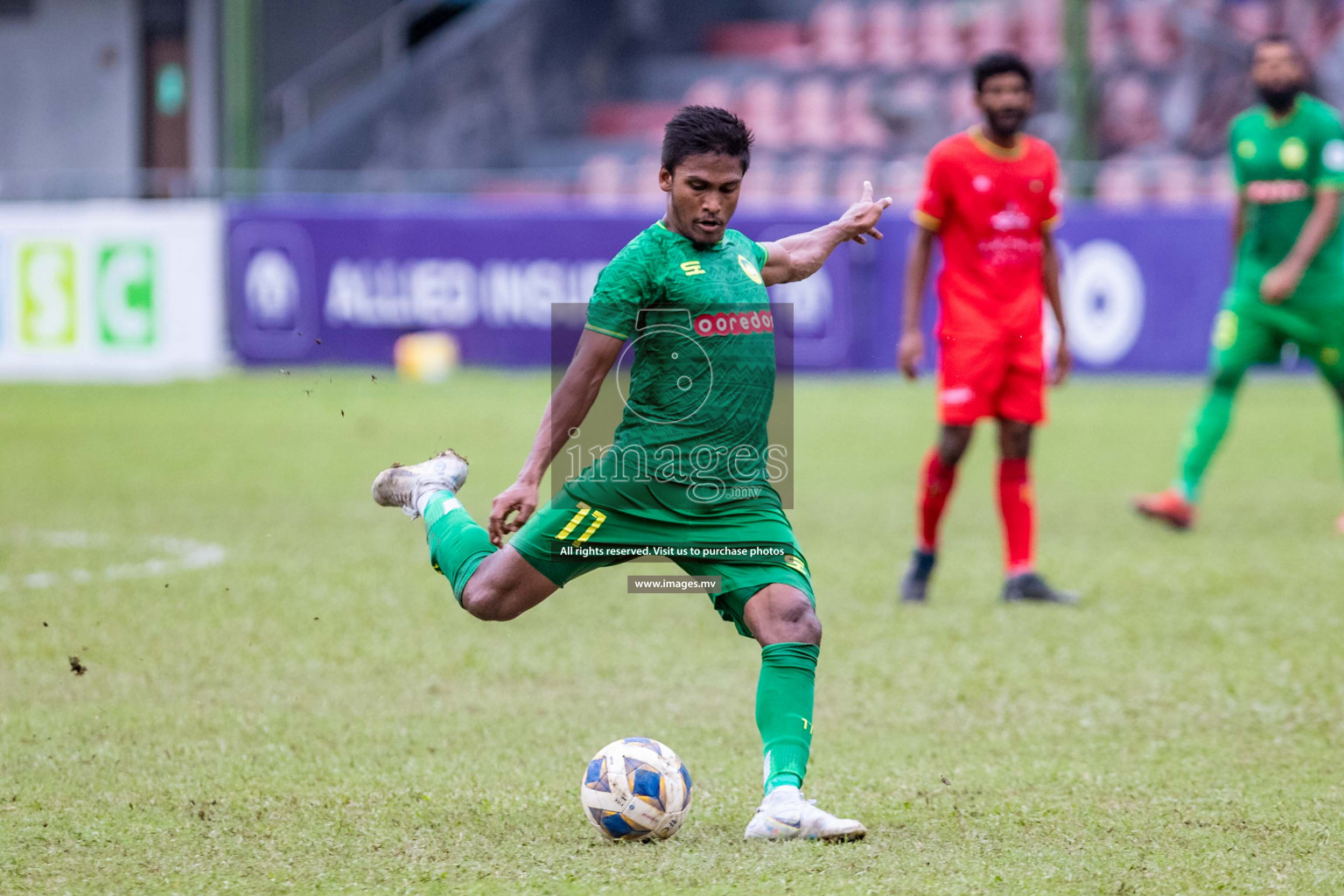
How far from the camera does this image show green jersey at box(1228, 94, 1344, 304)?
27.8ft

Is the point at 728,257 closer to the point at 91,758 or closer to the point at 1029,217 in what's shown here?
the point at 91,758

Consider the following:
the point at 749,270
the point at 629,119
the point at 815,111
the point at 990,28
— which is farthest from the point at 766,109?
the point at 749,270

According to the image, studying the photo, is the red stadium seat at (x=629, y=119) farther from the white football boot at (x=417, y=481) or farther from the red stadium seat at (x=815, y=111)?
the white football boot at (x=417, y=481)

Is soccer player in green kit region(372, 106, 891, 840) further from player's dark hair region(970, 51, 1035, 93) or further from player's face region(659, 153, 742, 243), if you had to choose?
player's dark hair region(970, 51, 1035, 93)

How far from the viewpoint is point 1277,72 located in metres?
8.37

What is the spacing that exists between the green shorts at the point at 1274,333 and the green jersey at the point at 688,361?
17.3ft

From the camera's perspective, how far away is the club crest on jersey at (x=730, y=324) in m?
4.02

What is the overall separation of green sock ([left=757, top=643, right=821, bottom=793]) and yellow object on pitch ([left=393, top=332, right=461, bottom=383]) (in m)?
13.1

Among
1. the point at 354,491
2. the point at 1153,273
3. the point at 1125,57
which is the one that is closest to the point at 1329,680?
the point at 354,491

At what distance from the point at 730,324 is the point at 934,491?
3147mm

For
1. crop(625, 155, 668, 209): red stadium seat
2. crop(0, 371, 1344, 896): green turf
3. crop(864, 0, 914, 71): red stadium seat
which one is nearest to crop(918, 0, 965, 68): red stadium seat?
crop(864, 0, 914, 71): red stadium seat

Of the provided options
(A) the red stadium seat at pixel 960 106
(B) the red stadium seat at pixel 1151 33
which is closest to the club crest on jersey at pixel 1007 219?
(A) the red stadium seat at pixel 960 106

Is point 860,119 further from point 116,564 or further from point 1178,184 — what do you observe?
point 116,564

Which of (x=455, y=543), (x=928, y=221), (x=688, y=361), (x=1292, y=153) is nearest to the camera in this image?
(x=688, y=361)
